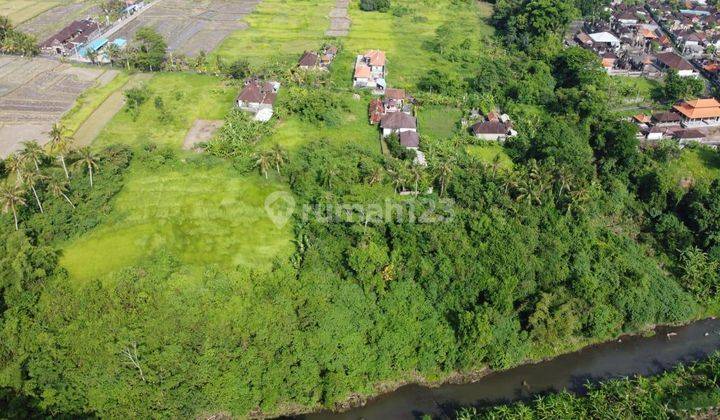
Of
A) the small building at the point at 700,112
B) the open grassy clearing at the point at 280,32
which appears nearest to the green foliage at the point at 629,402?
the small building at the point at 700,112

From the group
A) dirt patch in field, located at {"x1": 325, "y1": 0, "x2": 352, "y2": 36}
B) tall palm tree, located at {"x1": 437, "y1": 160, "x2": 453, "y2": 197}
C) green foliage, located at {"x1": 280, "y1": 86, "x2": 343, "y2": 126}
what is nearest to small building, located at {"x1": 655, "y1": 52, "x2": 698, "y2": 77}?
tall palm tree, located at {"x1": 437, "y1": 160, "x2": 453, "y2": 197}

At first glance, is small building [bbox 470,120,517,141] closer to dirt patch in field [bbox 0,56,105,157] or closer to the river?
Result: the river

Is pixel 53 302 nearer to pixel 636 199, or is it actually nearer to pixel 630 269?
pixel 630 269

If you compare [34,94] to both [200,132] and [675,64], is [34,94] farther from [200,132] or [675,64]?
[675,64]

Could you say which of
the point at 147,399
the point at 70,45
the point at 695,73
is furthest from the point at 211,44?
the point at 695,73

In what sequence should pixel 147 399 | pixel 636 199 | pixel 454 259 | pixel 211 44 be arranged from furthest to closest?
pixel 211 44, pixel 636 199, pixel 454 259, pixel 147 399

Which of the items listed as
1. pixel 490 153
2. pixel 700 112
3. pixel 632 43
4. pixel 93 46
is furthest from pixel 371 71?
pixel 632 43

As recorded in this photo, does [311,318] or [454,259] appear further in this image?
[454,259]
